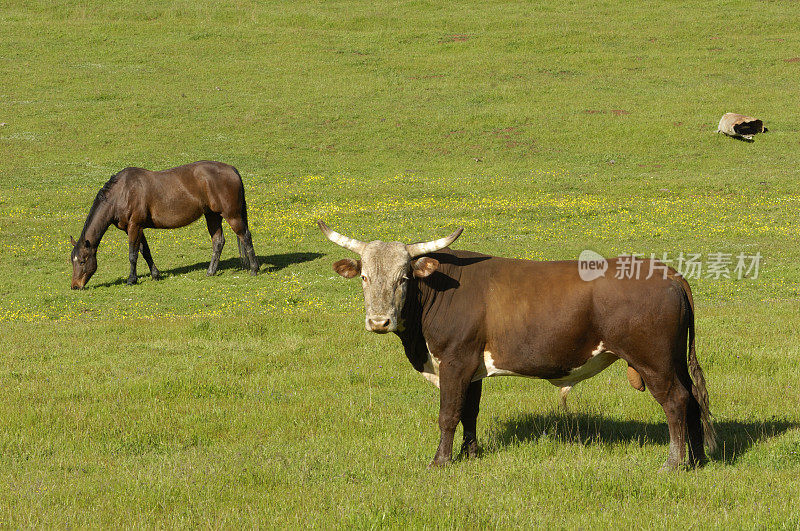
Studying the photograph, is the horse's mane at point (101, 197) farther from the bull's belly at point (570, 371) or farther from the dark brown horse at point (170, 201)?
the bull's belly at point (570, 371)

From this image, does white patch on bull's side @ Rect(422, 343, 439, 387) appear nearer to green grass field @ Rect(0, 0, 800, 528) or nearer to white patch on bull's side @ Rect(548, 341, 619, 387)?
green grass field @ Rect(0, 0, 800, 528)

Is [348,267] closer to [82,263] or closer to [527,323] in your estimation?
[527,323]

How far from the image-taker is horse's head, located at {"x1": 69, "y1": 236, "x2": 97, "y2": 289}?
22.5 meters

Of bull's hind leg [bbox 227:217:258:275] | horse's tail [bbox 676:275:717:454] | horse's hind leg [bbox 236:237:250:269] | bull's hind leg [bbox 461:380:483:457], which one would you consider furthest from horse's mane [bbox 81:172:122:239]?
horse's tail [bbox 676:275:717:454]

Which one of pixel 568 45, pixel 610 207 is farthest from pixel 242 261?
pixel 568 45

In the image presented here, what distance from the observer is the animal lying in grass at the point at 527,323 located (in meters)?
8.16

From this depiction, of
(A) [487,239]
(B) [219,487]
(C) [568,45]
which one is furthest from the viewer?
(C) [568,45]

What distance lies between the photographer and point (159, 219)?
2375cm

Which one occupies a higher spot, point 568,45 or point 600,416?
point 568,45

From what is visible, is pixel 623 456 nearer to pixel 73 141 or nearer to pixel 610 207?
pixel 610 207

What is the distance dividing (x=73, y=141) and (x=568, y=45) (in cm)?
3443

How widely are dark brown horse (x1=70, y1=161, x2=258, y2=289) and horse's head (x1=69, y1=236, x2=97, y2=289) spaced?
813mm

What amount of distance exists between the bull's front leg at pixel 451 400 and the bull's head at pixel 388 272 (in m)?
0.76

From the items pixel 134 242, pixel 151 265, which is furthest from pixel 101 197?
pixel 151 265
